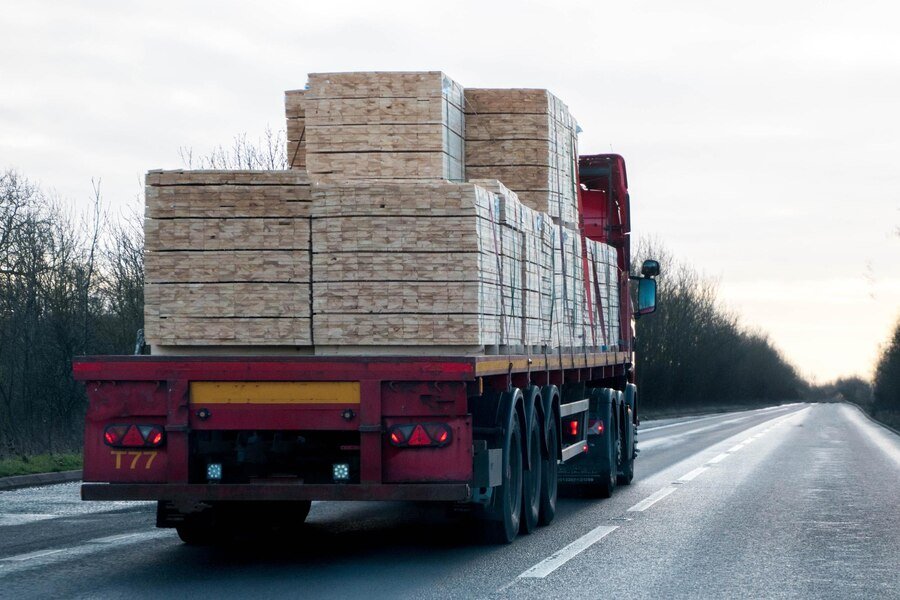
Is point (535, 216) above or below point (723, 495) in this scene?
above

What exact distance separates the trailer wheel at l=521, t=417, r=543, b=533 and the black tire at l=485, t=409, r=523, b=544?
334 mm

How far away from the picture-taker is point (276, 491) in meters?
8.50

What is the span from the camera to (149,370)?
842 cm

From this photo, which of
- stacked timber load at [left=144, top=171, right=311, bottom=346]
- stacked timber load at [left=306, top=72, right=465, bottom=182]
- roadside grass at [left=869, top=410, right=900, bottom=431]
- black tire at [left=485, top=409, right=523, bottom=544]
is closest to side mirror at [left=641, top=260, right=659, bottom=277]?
stacked timber load at [left=306, top=72, right=465, bottom=182]

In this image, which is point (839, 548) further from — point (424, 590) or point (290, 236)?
point (290, 236)

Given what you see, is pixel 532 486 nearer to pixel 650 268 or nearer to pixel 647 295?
pixel 650 268

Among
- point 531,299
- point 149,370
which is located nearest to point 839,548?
point 531,299

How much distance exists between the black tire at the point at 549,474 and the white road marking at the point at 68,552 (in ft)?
11.0

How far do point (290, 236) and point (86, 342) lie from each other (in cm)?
2379

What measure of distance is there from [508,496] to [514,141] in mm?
3345

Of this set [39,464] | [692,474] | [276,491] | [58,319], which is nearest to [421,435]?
[276,491]

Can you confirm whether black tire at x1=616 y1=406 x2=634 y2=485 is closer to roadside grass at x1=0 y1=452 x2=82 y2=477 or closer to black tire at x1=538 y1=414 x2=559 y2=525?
black tire at x1=538 y1=414 x2=559 y2=525

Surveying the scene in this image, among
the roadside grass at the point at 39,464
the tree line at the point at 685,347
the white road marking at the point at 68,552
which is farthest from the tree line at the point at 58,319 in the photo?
the tree line at the point at 685,347

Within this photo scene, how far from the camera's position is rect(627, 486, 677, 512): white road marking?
13352 mm
